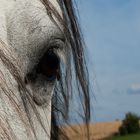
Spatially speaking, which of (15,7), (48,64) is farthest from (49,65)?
(15,7)

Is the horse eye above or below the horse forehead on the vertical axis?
below

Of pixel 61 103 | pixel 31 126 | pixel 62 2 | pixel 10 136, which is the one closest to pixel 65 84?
pixel 61 103

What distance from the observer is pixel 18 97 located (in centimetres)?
141

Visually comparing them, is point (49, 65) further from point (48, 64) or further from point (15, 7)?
point (15, 7)

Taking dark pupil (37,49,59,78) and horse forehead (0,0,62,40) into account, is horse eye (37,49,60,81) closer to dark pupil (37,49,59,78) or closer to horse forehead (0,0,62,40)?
dark pupil (37,49,59,78)

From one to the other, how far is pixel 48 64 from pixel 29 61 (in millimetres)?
100

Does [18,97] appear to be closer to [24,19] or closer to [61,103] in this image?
[24,19]

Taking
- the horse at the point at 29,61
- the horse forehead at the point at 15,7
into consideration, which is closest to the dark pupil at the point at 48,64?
the horse at the point at 29,61

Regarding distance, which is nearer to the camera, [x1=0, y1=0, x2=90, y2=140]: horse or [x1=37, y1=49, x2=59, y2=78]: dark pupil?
[x1=0, y1=0, x2=90, y2=140]: horse

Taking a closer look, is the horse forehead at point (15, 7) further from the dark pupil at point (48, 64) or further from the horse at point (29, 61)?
the dark pupil at point (48, 64)

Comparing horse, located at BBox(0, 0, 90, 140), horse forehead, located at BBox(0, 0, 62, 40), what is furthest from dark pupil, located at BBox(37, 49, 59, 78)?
horse forehead, located at BBox(0, 0, 62, 40)

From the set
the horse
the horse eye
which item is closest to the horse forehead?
the horse

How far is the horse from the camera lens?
1334mm

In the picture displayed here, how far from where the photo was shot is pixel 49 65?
60.8 inches
